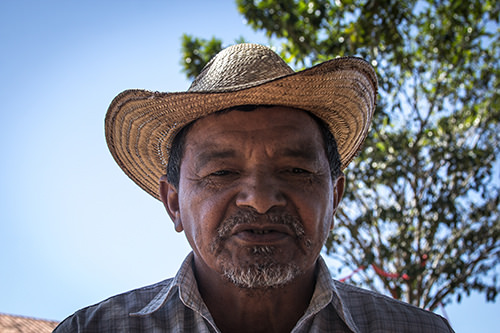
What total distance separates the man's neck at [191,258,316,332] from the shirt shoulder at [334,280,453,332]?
0.21 m

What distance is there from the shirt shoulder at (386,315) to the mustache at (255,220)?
0.46 m

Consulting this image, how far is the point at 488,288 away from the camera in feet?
22.0

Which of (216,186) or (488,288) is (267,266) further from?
(488,288)

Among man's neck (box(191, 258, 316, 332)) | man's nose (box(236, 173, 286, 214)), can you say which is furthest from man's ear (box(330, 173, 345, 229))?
man's nose (box(236, 173, 286, 214))

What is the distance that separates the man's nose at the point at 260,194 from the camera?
5.83 ft

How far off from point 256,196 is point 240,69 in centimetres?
60

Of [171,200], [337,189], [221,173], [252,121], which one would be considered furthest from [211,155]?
[337,189]

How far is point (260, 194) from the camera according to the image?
1.79 m

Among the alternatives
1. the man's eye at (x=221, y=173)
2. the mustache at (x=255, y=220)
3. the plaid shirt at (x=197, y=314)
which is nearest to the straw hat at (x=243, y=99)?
the man's eye at (x=221, y=173)

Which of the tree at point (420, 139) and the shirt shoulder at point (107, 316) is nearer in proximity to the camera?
the shirt shoulder at point (107, 316)

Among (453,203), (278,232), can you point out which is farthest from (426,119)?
(278,232)

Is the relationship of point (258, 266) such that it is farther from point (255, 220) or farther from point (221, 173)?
point (221, 173)

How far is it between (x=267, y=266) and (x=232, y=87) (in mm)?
704

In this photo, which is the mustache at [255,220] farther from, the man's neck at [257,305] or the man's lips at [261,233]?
the man's neck at [257,305]
